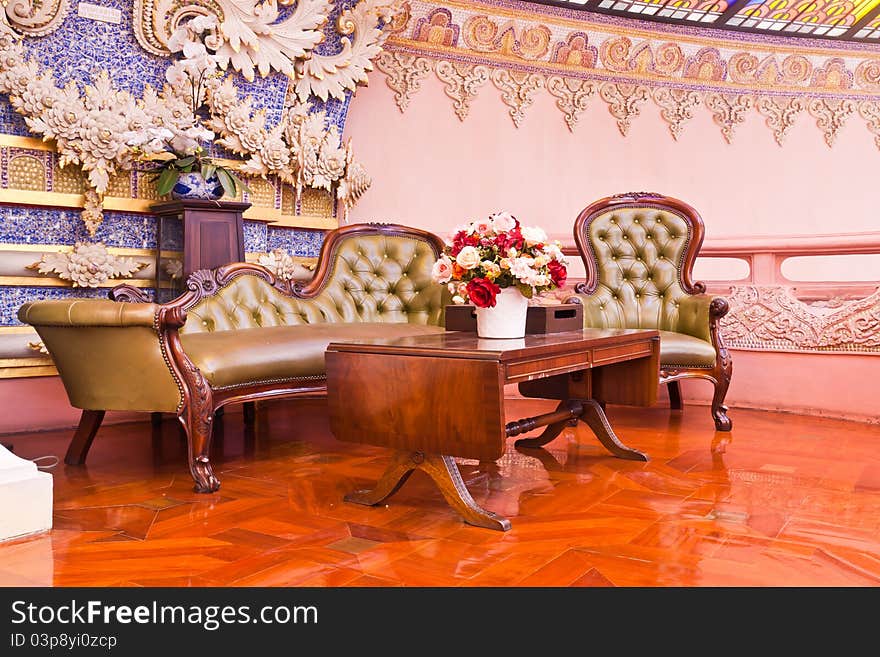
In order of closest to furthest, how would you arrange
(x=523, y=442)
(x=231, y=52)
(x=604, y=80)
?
(x=523, y=442) < (x=231, y=52) < (x=604, y=80)

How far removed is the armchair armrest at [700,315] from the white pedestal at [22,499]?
309 centimetres

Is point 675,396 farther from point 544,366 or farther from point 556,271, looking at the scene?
point 544,366

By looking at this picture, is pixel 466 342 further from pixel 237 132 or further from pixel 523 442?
pixel 237 132

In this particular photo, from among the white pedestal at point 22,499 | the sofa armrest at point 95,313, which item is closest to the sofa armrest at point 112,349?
the sofa armrest at point 95,313

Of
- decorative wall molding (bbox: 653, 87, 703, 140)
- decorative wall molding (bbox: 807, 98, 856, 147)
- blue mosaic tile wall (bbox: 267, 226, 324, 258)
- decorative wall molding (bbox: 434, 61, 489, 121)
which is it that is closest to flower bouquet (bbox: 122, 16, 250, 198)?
blue mosaic tile wall (bbox: 267, 226, 324, 258)

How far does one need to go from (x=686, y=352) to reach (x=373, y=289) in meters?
1.70

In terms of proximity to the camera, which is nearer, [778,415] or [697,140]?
[778,415]

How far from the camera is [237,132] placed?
4410mm

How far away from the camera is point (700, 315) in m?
4.10

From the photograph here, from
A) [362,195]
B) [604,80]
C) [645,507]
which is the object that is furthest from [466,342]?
[604,80]

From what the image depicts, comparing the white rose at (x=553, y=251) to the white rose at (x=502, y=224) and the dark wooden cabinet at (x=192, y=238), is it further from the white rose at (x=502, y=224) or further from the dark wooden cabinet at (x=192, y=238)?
the dark wooden cabinet at (x=192, y=238)

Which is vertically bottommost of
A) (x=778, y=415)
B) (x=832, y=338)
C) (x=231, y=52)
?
(x=778, y=415)
